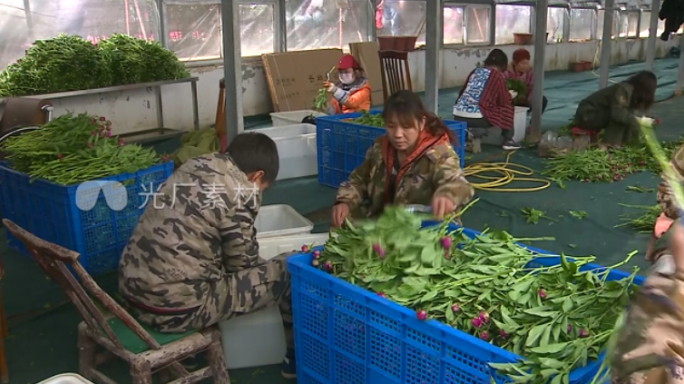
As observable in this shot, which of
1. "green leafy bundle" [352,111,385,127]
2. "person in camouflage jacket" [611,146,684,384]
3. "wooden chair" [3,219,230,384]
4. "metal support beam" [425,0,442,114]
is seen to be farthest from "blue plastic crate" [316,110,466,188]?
"person in camouflage jacket" [611,146,684,384]

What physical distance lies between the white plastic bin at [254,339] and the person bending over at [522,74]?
555 cm

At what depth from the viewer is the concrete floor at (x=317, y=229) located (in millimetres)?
2654

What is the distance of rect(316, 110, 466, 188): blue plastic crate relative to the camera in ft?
15.7

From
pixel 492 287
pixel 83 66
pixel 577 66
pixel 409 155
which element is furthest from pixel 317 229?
pixel 577 66

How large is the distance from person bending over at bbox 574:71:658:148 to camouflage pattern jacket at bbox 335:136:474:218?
364cm

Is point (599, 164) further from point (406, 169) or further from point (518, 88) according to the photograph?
point (406, 169)

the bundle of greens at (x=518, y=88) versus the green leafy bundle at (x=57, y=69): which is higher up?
the green leafy bundle at (x=57, y=69)

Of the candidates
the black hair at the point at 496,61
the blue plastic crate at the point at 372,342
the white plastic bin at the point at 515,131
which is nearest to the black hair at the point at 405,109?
the blue plastic crate at the point at 372,342

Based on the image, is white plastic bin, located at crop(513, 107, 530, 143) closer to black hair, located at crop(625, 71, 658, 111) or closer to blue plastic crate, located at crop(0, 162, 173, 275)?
black hair, located at crop(625, 71, 658, 111)

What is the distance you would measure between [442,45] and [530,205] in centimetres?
817

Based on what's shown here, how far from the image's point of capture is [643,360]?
3.22 feet

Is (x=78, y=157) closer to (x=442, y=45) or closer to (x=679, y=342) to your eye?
(x=679, y=342)

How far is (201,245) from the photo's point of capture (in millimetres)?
2217

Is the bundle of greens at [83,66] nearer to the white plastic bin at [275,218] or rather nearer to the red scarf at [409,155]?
the white plastic bin at [275,218]
